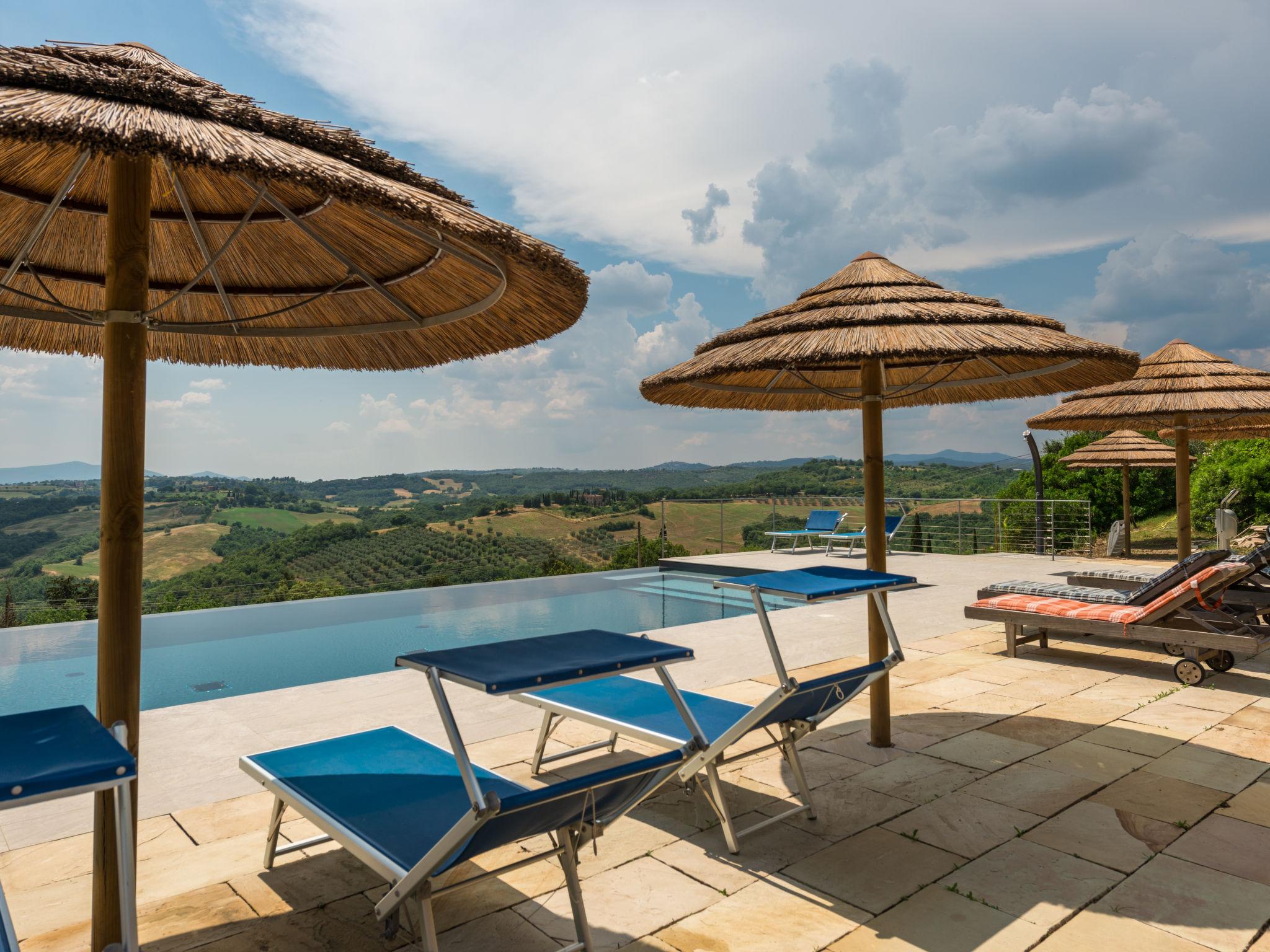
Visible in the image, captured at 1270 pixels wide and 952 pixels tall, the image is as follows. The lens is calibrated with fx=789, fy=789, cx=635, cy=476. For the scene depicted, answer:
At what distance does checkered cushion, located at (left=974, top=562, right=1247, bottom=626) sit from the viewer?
18.7ft

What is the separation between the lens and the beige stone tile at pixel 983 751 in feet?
13.5

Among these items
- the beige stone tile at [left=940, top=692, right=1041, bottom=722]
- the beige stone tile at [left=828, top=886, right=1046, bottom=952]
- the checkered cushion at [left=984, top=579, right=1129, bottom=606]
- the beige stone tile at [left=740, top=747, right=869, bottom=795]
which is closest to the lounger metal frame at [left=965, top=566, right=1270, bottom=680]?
the checkered cushion at [left=984, top=579, right=1129, bottom=606]

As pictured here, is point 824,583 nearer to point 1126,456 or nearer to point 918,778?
point 918,778

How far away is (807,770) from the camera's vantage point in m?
4.03

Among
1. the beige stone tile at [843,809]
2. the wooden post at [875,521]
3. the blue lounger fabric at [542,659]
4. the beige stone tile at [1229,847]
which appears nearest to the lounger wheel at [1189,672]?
the beige stone tile at [1229,847]

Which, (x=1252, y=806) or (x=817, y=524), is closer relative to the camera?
(x=1252, y=806)

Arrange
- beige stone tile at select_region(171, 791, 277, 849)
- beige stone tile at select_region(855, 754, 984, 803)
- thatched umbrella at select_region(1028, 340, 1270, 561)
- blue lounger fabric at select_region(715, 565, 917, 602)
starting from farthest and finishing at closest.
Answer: thatched umbrella at select_region(1028, 340, 1270, 561)
beige stone tile at select_region(855, 754, 984, 803)
blue lounger fabric at select_region(715, 565, 917, 602)
beige stone tile at select_region(171, 791, 277, 849)

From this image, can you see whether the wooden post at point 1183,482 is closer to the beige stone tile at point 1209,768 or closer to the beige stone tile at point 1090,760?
the beige stone tile at point 1209,768

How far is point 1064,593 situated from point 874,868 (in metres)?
4.91

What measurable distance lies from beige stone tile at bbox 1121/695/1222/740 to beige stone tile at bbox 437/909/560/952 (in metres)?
3.96

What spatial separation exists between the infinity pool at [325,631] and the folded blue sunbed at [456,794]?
14.7ft

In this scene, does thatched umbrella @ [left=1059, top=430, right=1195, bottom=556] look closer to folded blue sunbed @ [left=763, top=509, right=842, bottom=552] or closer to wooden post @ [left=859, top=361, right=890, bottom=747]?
folded blue sunbed @ [left=763, top=509, right=842, bottom=552]

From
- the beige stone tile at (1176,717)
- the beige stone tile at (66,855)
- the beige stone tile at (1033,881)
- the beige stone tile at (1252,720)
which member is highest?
the beige stone tile at (66,855)

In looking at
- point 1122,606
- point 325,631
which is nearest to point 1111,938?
point 1122,606
